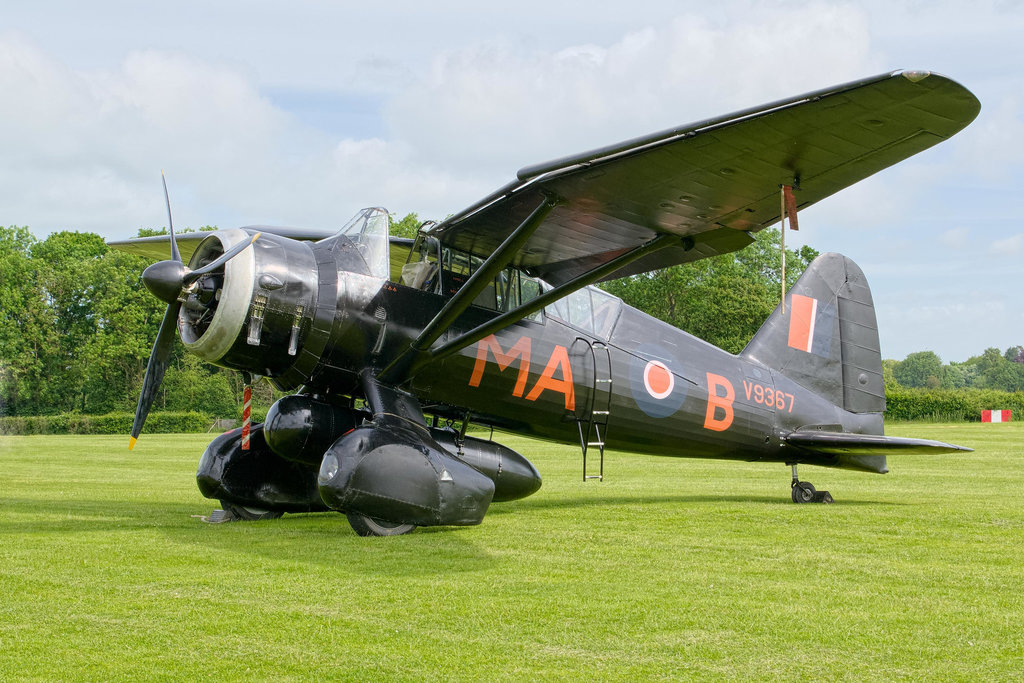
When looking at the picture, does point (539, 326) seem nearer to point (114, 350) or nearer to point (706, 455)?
point (706, 455)

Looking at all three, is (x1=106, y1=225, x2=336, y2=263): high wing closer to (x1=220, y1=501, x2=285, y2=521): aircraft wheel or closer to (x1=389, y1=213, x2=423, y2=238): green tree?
(x1=220, y1=501, x2=285, y2=521): aircraft wheel

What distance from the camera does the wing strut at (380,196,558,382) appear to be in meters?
8.23

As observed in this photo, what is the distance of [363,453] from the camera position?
7922 mm

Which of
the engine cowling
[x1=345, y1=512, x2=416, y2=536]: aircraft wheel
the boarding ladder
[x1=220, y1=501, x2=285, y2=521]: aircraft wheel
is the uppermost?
the engine cowling

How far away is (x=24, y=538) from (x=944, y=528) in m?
8.74

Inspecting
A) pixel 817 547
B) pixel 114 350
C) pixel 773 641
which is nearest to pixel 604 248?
pixel 817 547

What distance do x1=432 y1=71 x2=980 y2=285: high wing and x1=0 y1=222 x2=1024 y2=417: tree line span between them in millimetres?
49802

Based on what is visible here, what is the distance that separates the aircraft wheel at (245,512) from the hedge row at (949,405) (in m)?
49.0

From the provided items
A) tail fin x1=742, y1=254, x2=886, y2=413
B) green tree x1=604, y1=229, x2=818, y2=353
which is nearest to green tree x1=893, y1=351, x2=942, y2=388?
green tree x1=604, y1=229, x2=818, y2=353

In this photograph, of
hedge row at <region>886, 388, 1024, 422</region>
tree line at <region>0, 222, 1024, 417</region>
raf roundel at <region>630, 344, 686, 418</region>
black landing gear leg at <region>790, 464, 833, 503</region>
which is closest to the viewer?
raf roundel at <region>630, 344, 686, 418</region>

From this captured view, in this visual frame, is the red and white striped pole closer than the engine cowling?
No

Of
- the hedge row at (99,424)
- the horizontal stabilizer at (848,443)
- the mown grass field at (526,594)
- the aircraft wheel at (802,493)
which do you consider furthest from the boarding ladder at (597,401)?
the hedge row at (99,424)

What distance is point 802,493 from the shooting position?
472 inches

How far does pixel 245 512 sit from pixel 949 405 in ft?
170
